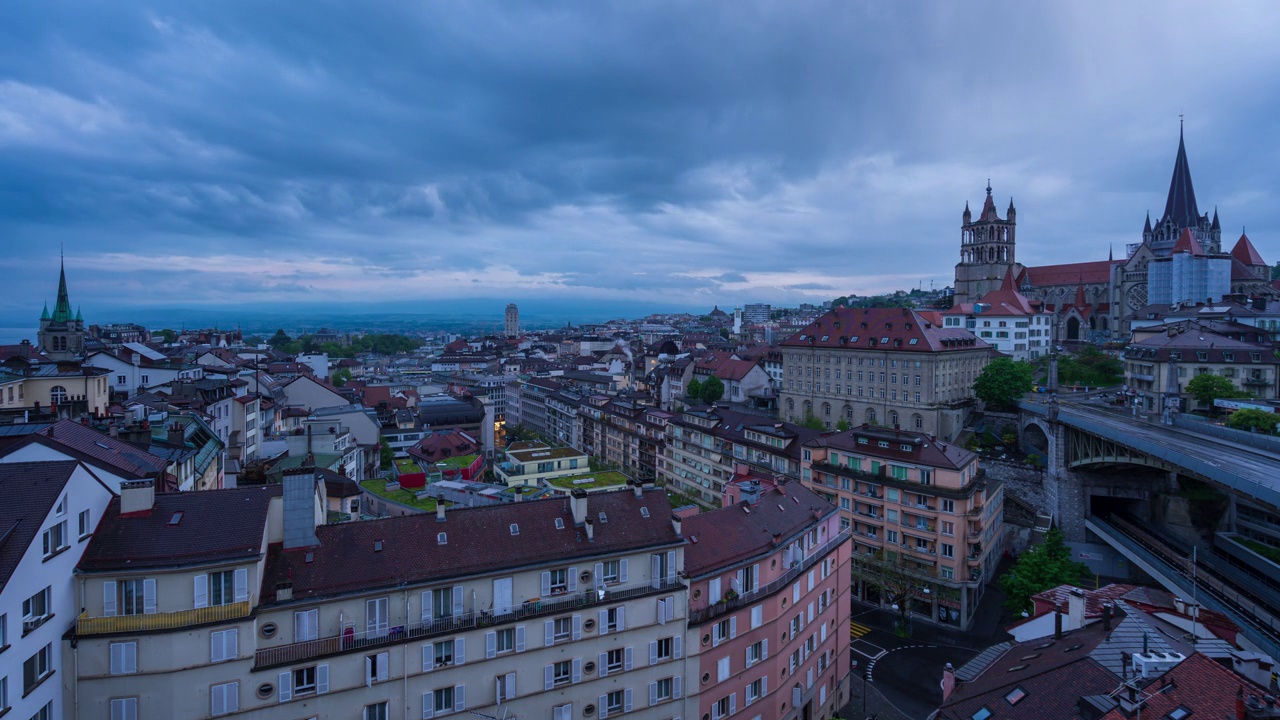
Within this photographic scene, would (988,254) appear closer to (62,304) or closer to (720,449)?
(720,449)

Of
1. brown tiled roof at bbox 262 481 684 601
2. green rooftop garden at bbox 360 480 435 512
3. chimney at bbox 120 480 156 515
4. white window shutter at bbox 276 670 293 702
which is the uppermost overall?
chimney at bbox 120 480 156 515

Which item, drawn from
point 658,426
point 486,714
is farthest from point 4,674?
point 658,426

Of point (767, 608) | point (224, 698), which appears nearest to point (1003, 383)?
point (767, 608)

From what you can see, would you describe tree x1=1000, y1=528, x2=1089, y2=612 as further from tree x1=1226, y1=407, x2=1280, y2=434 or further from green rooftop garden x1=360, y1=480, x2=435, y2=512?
green rooftop garden x1=360, y1=480, x2=435, y2=512

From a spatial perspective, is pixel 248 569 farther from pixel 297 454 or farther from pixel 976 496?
pixel 976 496

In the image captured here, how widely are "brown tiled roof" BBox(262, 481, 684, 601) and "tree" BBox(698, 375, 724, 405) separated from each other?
7068 centimetres

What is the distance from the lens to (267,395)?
74250 millimetres

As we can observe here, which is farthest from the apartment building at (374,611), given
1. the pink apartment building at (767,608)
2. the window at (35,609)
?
the pink apartment building at (767,608)

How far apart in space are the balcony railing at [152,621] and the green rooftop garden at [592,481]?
33473 millimetres

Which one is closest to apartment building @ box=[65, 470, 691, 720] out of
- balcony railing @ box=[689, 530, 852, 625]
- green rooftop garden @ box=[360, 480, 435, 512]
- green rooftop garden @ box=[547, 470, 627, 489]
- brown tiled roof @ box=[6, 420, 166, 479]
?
balcony railing @ box=[689, 530, 852, 625]

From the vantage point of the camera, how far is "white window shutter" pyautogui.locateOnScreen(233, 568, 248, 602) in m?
19.6

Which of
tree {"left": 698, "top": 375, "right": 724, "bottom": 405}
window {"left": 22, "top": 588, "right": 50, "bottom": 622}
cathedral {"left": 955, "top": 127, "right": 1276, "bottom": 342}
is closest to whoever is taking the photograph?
window {"left": 22, "top": 588, "right": 50, "bottom": 622}

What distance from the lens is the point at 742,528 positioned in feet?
97.6

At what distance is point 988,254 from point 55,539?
150 metres
